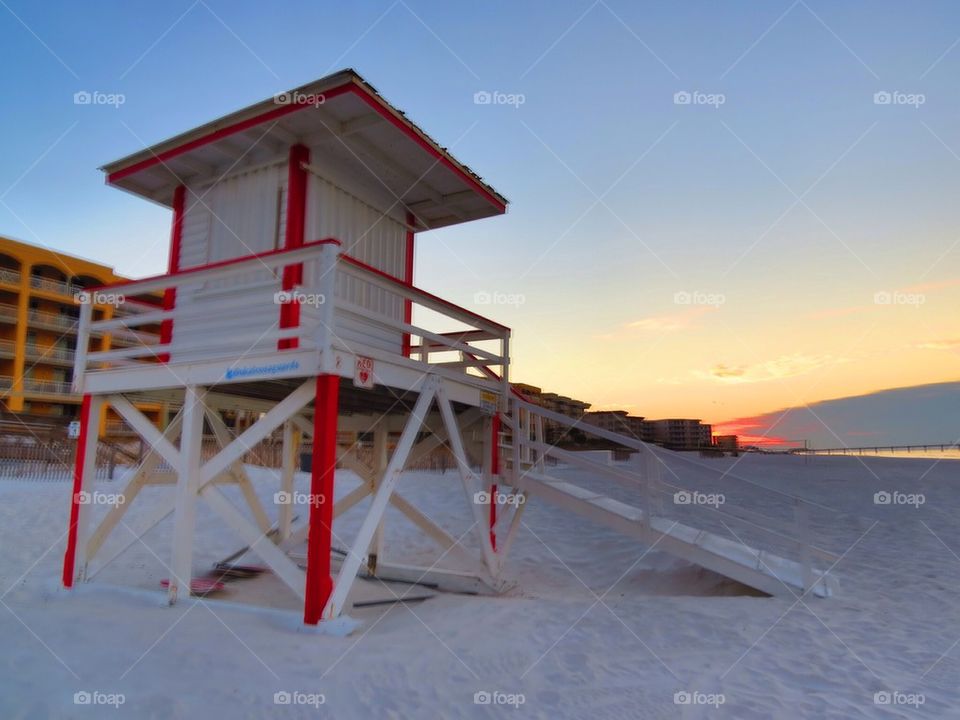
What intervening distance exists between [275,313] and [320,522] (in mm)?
2709

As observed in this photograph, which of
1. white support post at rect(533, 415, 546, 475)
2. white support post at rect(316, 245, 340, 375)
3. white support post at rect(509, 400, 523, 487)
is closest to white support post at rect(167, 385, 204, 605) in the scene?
white support post at rect(316, 245, 340, 375)

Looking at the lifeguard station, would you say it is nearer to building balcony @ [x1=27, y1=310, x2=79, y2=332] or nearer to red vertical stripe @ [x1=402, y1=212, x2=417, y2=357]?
Answer: red vertical stripe @ [x1=402, y1=212, x2=417, y2=357]

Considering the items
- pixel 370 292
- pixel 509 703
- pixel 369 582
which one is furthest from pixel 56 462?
pixel 509 703

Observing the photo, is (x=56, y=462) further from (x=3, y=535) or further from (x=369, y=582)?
(x=369, y=582)

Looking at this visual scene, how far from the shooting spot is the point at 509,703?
4.69 meters

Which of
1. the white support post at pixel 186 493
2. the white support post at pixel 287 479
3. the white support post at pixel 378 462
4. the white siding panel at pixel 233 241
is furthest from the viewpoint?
the white support post at pixel 287 479

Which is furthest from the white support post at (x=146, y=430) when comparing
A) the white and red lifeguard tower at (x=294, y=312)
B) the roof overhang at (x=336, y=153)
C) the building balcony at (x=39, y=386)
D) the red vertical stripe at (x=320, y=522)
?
the building balcony at (x=39, y=386)

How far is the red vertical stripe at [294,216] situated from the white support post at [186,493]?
126cm

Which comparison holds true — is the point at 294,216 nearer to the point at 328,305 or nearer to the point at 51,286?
the point at 328,305

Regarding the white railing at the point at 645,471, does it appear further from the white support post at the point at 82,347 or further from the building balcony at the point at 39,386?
the building balcony at the point at 39,386

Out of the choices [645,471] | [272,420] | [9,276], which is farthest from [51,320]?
[645,471]

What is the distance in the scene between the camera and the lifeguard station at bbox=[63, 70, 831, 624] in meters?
6.59

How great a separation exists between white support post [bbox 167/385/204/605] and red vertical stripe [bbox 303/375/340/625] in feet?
6.20

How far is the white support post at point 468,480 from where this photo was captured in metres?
8.34
